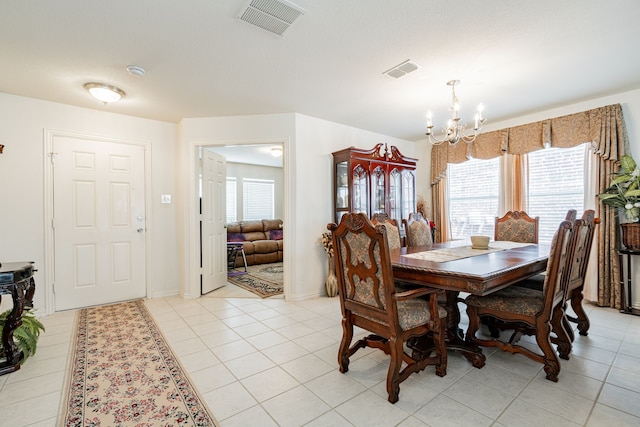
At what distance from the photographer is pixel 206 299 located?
3895 mm

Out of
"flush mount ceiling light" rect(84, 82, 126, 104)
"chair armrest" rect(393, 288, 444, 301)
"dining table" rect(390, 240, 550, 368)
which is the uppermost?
"flush mount ceiling light" rect(84, 82, 126, 104)

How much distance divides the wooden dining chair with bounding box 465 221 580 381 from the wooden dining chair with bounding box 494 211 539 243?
51.1 inches

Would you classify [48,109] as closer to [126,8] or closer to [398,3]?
[126,8]

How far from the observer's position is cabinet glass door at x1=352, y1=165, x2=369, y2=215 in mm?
4035

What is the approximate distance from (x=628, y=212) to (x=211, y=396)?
4.24 metres

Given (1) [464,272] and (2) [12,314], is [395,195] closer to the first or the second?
(1) [464,272]

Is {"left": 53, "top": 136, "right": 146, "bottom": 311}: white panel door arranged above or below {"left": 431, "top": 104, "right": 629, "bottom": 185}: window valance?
below

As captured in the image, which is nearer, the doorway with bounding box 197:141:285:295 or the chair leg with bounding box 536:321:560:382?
the chair leg with bounding box 536:321:560:382

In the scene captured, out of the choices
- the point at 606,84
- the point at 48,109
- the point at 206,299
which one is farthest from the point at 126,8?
the point at 606,84

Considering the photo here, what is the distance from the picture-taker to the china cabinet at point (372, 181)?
13.2 feet

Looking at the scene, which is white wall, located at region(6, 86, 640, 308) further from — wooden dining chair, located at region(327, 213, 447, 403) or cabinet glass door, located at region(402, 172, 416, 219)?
wooden dining chair, located at region(327, 213, 447, 403)

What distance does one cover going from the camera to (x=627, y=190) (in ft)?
10.2

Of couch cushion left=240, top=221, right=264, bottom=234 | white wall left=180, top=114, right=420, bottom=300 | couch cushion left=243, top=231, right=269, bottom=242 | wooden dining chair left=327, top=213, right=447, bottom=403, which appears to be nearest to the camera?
wooden dining chair left=327, top=213, right=447, bottom=403

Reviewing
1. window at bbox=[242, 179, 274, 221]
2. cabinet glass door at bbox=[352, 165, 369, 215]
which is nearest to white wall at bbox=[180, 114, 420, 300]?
cabinet glass door at bbox=[352, 165, 369, 215]
